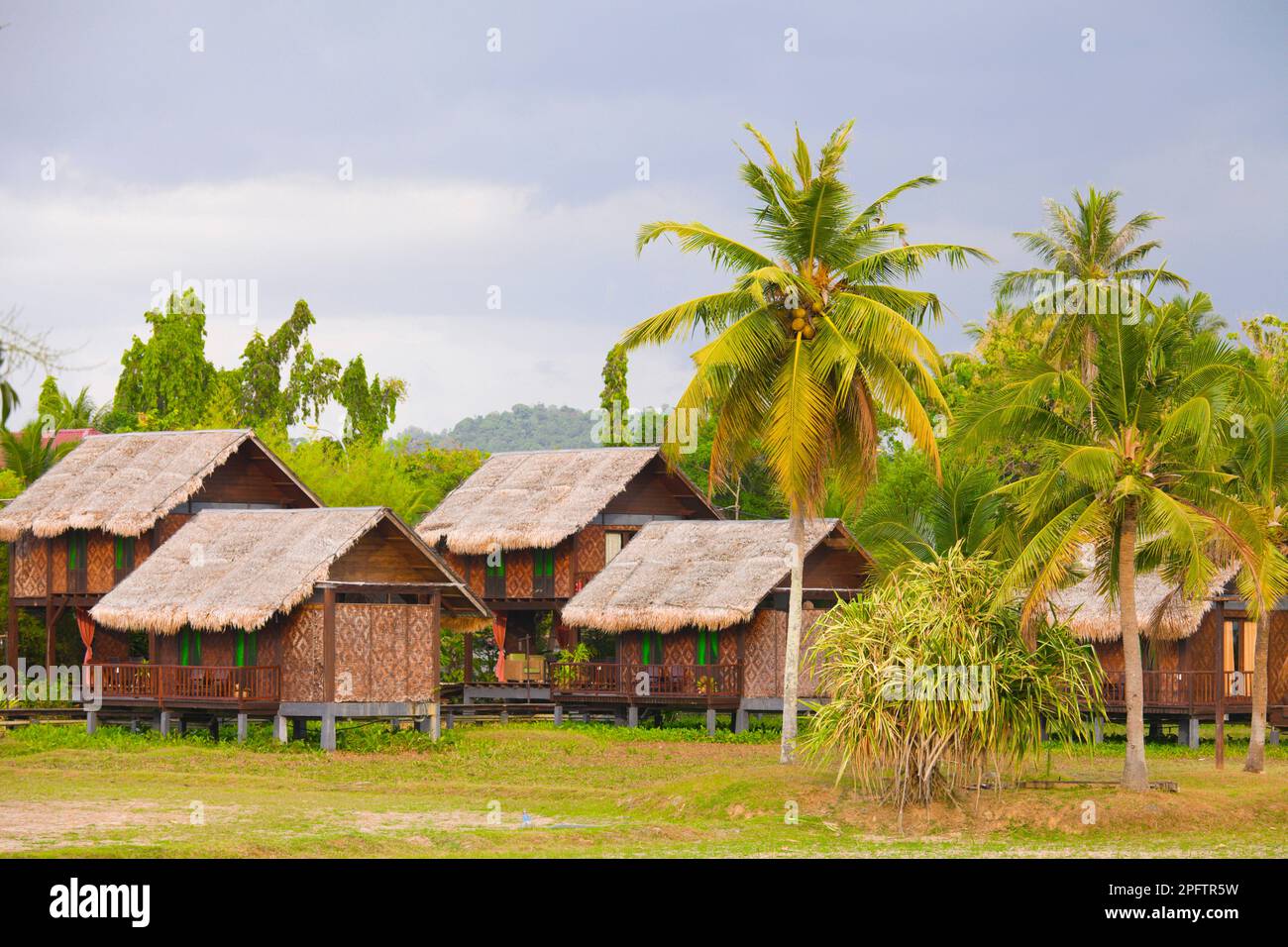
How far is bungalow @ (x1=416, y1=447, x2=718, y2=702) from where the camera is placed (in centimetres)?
4556

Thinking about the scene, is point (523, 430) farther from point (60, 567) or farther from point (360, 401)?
point (60, 567)

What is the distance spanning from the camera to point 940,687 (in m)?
23.5

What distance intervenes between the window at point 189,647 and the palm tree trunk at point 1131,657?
62.0 ft

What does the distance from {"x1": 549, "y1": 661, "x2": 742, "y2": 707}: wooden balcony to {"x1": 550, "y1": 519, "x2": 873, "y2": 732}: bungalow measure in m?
0.02

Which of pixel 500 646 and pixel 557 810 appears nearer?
pixel 557 810

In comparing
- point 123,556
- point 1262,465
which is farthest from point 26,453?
point 1262,465

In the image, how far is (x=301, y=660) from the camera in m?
34.5

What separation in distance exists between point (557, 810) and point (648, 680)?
598 inches
